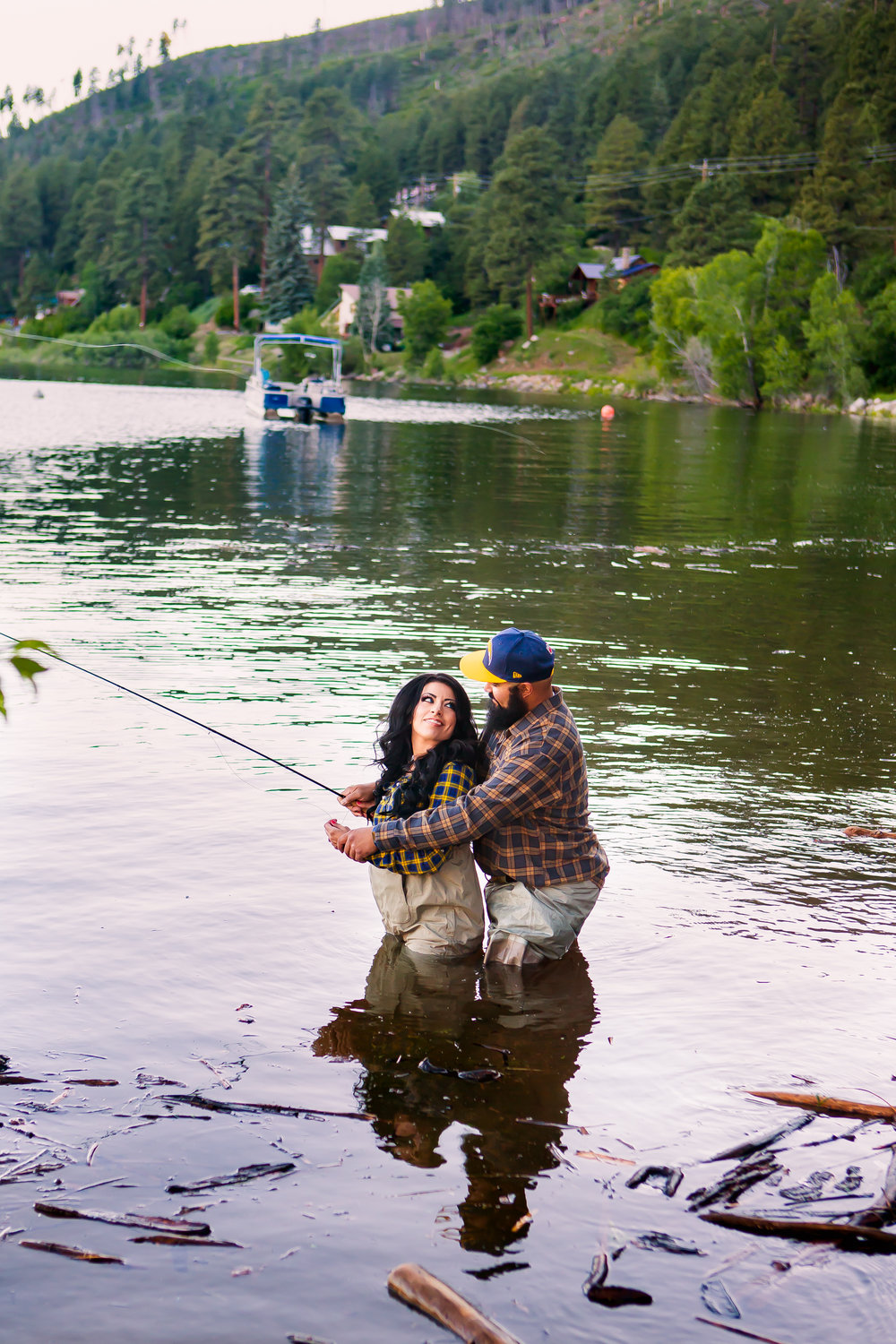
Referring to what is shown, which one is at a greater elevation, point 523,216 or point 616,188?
point 616,188

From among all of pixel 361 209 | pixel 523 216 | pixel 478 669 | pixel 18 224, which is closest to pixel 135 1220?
pixel 478 669

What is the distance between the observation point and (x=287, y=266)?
144m

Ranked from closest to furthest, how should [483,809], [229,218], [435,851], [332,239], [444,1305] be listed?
[444,1305] → [483,809] → [435,851] → [229,218] → [332,239]

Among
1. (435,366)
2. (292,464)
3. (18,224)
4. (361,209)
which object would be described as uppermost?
(18,224)

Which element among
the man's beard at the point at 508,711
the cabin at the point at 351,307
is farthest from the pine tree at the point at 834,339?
the man's beard at the point at 508,711

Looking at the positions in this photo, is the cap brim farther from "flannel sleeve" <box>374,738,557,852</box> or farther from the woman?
"flannel sleeve" <box>374,738,557,852</box>

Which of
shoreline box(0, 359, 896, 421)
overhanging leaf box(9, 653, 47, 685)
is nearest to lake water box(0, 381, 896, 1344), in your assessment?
overhanging leaf box(9, 653, 47, 685)

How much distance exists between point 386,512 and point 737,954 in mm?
18798

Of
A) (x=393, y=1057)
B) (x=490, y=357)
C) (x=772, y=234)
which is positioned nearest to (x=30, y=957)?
(x=393, y=1057)

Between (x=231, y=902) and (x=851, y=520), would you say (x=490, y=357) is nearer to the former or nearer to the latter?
(x=851, y=520)

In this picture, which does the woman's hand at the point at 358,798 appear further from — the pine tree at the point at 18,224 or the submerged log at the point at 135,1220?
the pine tree at the point at 18,224

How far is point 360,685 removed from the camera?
11031mm

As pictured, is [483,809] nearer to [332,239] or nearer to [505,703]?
[505,703]

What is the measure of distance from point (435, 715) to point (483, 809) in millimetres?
517
